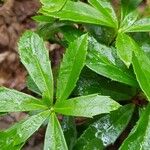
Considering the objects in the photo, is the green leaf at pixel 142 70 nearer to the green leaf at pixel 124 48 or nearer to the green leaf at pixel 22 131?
the green leaf at pixel 124 48

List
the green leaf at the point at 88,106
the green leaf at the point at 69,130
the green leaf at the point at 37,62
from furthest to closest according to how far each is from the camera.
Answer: the green leaf at the point at 69,130
the green leaf at the point at 37,62
the green leaf at the point at 88,106

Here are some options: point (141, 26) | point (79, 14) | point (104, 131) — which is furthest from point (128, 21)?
point (104, 131)

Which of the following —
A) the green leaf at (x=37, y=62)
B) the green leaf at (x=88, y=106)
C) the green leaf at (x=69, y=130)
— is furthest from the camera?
the green leaf at (x=69, y=130)

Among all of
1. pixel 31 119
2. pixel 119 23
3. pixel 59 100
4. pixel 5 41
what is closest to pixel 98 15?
pixel 119 23

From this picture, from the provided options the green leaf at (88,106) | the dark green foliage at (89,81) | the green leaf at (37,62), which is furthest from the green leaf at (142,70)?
the green leaf at (37,62)

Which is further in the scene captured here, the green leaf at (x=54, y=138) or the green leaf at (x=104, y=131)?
the green leaf at (x=104, y=131)

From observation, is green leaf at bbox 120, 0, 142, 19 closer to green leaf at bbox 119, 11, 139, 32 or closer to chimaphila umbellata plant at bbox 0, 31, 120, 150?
green leaf at bbox 119, 11, 139, 32
